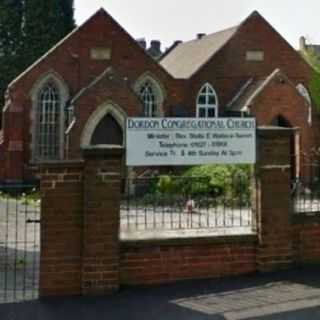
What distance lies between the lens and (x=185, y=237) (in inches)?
296

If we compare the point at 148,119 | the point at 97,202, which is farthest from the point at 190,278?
the point at 148,119

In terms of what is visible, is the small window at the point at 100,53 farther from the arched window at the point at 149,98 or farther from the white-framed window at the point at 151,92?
the arched window at the point at 149,98

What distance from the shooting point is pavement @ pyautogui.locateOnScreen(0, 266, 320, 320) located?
20.4 ft

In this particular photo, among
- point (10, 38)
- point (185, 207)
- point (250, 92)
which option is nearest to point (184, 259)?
point (185, 207)

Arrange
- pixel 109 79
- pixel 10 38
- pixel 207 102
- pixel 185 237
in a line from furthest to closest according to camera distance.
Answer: pixel 10 38 → pixel 207 102 → pixel 109 79 → pixel 185 237

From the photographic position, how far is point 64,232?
6922mm

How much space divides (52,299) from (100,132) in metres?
19.0

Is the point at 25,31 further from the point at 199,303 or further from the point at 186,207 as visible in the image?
the point at 199,303

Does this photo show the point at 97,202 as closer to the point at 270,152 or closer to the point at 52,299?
the point at 52,299

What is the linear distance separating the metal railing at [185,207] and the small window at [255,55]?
17881mm

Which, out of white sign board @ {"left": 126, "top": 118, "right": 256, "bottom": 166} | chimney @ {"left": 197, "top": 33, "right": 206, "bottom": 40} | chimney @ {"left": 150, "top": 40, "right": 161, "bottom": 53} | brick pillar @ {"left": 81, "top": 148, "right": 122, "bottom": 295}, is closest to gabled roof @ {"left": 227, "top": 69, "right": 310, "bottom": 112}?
chimney @ {"left": 197, "top": 33, "right": 206, "bottom": 40}

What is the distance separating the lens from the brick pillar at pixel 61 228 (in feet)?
22.5

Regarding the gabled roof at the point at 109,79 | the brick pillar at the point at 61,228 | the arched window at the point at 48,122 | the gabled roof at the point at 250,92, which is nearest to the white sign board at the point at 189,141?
the brick pillar at the point at 61,228

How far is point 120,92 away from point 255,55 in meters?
8.88
